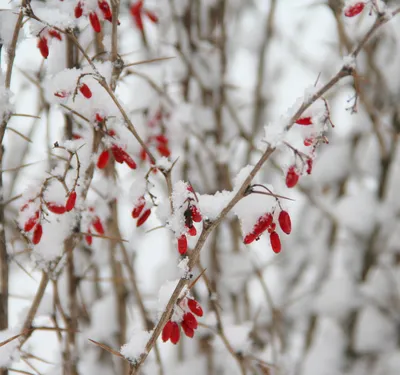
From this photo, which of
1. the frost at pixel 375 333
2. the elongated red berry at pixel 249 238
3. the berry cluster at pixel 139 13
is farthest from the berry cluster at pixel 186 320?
the frost at pixel 375 333

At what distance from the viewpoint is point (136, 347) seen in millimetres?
799

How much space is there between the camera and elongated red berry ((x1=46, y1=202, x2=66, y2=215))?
Answer: 34.1 inches

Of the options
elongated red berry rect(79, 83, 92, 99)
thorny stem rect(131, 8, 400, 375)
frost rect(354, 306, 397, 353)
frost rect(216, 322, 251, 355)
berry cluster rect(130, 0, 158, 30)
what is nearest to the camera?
thorny stem rect(131, 8, 400, 375)

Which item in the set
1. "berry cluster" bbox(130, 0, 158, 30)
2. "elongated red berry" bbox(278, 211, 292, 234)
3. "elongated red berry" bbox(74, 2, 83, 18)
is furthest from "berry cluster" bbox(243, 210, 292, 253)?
"berry cluster" bbox(130, 0, 158, 30)

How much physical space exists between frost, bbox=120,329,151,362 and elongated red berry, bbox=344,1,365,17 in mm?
612

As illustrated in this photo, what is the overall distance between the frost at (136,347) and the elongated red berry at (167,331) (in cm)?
3

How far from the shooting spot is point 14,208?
67.8 inches

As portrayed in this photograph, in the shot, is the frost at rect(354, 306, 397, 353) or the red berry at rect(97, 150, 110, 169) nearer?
the red berry at rect(97, 150, 110, 169)

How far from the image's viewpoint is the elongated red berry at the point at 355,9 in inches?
33.3

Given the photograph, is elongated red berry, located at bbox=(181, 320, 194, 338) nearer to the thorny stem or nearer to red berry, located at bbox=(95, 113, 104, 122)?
the thorny stem

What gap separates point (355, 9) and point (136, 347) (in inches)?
25.1

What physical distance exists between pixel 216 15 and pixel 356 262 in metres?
1.14

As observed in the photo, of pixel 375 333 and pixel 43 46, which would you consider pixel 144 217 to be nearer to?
pixel 43 46

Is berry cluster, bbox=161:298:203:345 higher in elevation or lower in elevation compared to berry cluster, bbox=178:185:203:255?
lower
